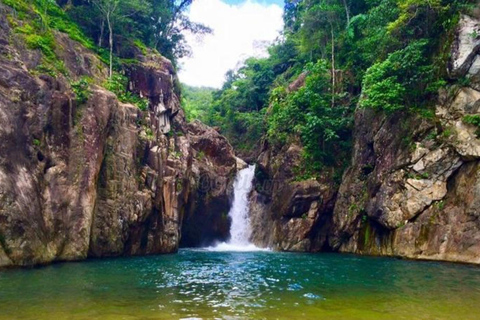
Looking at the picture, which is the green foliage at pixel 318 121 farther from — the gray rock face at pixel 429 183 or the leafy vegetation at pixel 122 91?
the leafy vegetation at pixel 122 91

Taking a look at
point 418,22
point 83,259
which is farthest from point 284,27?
point 83,259

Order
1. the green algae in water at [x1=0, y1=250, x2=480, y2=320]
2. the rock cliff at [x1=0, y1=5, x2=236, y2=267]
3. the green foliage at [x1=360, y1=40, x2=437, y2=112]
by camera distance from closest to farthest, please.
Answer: the green algae in water at [x1=0, y1=250, x2=480, y2=320], the rock cliff at [x1=0, y1=5, x2=236, y2=267], the green foliage at [x1=360, y1=40, x2=437, y2=112]

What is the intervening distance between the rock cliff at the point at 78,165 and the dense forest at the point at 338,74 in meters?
12.0

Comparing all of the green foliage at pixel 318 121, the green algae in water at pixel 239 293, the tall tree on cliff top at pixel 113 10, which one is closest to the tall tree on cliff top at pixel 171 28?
the tall tree on cliff top at pixel 113 10

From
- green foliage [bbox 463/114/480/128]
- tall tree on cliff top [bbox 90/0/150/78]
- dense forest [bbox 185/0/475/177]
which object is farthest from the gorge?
tall tree on cliff top [bbox 90/0/150/78]

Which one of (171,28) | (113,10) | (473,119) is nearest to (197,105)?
(171,28)

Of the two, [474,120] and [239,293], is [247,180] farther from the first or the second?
[239,293]

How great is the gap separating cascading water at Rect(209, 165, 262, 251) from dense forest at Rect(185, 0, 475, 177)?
5395mm

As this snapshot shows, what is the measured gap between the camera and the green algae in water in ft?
28.4

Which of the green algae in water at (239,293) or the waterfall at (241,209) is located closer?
the green algae in water at (239,293)

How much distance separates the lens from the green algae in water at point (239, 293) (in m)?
8.66

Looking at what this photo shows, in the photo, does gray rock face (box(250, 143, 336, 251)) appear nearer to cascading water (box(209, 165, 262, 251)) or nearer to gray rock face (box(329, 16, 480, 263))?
cascading water (box(209, 165, 262, 251))

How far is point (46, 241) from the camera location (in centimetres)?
1747

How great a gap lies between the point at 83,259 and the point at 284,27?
4610 cm
